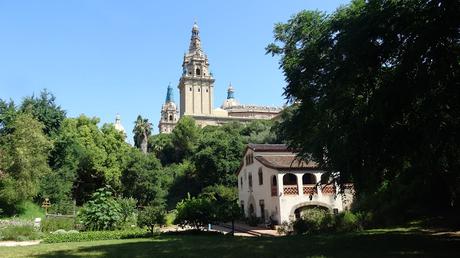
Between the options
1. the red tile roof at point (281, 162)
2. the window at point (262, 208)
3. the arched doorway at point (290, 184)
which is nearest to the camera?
the arched doorway at point (290, 184)

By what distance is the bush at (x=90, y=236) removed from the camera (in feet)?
71.3

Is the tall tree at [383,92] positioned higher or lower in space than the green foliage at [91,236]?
higher

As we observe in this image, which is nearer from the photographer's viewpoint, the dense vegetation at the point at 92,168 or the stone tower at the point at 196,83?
the dense vegetation at the point at 92,168

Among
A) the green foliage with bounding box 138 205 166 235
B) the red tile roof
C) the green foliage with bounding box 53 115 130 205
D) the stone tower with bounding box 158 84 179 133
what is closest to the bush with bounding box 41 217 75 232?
the green foliage with bounding box 138 205 166 235

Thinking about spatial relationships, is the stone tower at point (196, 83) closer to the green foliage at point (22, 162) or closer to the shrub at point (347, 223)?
the green foliage at point (22, 162)

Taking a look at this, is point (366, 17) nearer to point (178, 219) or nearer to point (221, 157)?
point (178, 219)

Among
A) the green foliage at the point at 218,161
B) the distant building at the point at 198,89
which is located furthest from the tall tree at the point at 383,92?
the distant building at the point at 198,89

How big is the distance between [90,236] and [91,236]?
52 millimetres

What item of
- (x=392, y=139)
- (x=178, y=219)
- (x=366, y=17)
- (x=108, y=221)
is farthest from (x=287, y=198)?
(x=366, y=17)

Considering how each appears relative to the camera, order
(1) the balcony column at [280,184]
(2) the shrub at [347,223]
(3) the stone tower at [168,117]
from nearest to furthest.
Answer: (2) the shrub at [347,223] → (1) the balcony column at [280,184] → (3) the stone tower at [168,117]

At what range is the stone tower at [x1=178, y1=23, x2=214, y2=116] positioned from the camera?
12081 cm

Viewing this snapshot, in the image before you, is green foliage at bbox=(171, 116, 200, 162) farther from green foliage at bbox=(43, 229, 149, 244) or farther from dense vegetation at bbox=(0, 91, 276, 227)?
green foliage at bbox=(43, 229, 149, 244)

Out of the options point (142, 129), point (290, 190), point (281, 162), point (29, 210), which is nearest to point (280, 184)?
point (290, 190)

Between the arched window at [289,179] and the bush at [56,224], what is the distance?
16.4m
